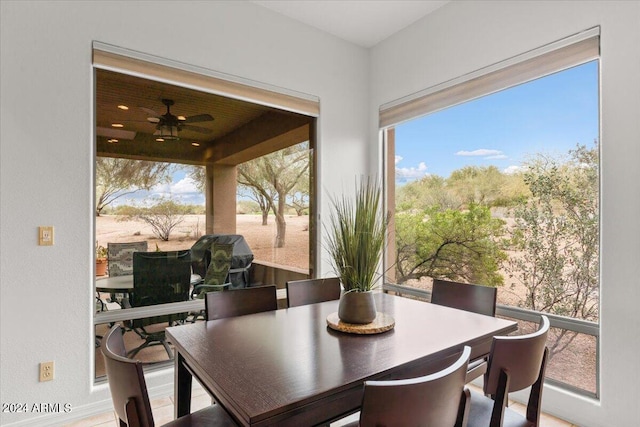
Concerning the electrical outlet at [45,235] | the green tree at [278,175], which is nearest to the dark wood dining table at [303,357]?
the electrical outlet at [45,235]

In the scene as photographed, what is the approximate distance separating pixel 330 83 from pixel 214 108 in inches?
45.8

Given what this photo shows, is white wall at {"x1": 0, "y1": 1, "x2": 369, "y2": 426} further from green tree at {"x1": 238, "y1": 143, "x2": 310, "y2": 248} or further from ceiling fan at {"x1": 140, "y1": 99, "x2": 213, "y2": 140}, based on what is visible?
green tree at {"x1": 238, "y1": 143, "x2": 310, "y2": 248}

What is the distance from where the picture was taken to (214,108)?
9.39ft

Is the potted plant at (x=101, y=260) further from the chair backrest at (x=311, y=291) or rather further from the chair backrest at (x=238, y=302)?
the chair backrest at (x=311, y=291)

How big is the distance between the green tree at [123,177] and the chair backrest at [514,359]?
2.31 m

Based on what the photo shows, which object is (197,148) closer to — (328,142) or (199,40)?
→ (199,40)

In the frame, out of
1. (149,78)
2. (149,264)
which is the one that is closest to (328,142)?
(149,78)

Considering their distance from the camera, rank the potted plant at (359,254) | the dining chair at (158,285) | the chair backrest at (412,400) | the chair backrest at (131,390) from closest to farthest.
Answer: the chair backrest at (412,400) → the chair backrest at (131,390) → the potted plant at (359,254) → the dining chair at (158,285)

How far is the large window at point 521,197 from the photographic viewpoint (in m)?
2.25

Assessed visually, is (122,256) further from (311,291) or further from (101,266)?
(311,291)

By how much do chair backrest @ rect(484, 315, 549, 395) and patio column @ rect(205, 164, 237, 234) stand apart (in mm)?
2174

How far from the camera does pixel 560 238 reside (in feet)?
7.79

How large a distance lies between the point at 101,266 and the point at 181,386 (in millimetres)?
1257

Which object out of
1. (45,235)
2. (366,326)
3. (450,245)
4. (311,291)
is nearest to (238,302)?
(311,291)
